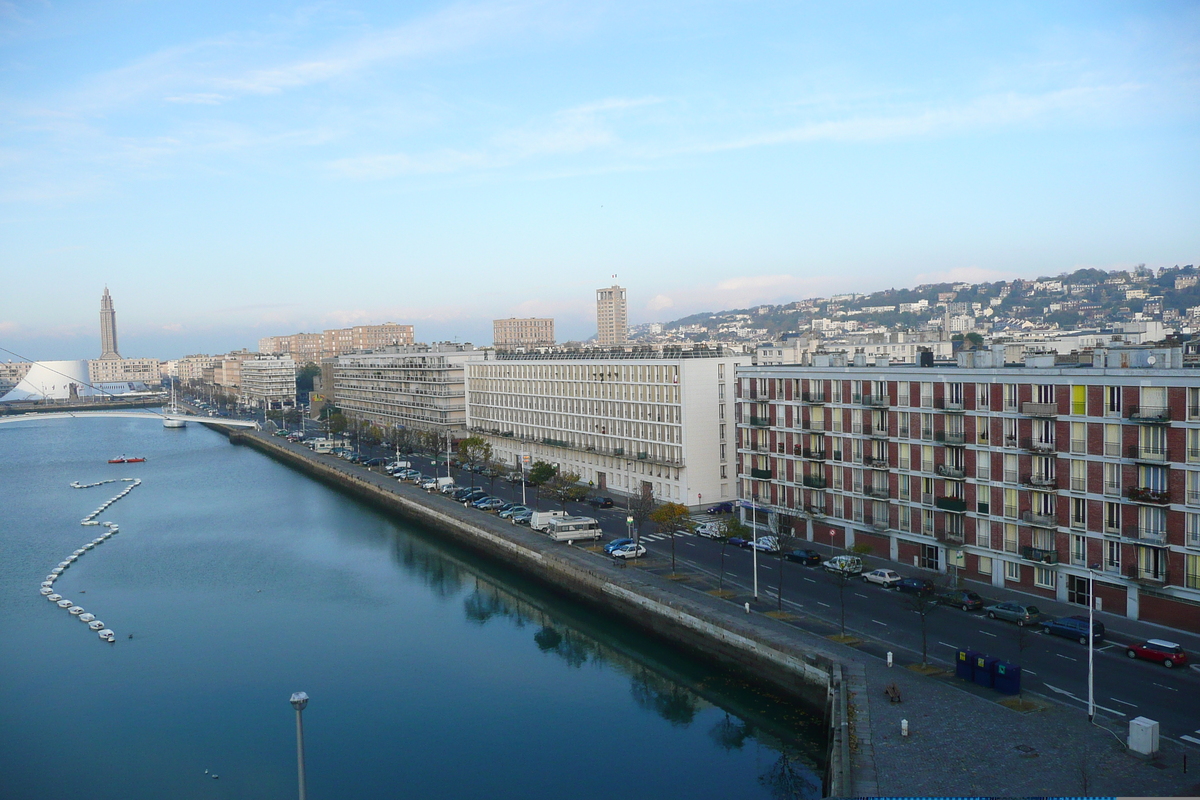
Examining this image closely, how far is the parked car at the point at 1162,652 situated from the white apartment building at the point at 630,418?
25029mm

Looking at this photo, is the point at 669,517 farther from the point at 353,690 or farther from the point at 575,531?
the point at 353,690

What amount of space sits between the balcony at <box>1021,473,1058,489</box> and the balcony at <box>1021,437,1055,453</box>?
79 centimetres

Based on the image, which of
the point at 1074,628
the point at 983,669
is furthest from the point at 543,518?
the point at 983,669

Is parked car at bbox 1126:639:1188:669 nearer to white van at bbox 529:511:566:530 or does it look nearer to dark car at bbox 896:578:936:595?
dark car at bbox 896:578:936:595

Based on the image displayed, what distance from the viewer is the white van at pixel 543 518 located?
41.0 m

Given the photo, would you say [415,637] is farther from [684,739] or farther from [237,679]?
[684,739]

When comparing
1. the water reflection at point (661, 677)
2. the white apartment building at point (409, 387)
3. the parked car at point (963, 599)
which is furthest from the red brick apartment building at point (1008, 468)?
the white apartment building at point (409, 387)

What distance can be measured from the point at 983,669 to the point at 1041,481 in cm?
887

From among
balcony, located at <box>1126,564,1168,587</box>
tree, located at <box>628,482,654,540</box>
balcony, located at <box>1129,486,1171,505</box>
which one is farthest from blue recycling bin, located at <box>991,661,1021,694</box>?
tree, located at <box>628,482,654,540</box>

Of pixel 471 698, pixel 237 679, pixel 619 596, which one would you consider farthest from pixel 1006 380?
pixel 237 679

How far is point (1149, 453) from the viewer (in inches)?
936

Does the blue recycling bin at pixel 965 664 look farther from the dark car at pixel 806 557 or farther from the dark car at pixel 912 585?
the dark car at pixel 806 557

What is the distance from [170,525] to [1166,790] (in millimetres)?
53474

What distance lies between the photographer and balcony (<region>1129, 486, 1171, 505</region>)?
23328 millimetres
